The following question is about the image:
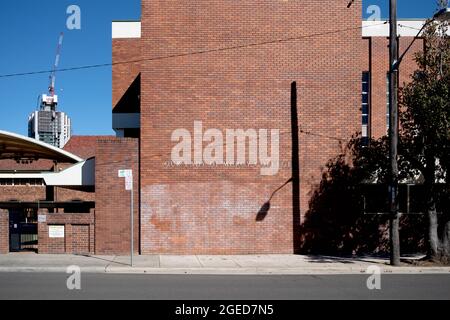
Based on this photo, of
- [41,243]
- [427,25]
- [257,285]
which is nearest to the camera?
[257,285]

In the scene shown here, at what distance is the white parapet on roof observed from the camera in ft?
96.5

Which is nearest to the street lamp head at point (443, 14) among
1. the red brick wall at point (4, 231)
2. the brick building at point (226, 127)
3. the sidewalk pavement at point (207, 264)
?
the brick building at point (226, 127)

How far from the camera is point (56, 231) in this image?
17875 mm

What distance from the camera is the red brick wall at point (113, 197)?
17.9 meters

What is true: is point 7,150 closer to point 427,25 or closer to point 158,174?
point 158,174

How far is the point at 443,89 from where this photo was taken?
15.0 metres

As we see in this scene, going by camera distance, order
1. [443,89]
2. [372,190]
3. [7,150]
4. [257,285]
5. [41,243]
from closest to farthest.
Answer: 1. [257,285]
2. [443,89]
3. [41,243]
4. [372,190]
5. [7,150]

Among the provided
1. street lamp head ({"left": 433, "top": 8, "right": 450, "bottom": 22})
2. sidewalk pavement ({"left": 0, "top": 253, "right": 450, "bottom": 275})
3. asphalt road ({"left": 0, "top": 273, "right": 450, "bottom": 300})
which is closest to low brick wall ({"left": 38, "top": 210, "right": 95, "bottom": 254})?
sidewalk pavement ({"left": 0, "top": 253, "right": 450, "bottom": 275})

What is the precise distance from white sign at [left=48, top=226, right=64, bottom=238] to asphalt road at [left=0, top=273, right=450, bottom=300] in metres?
4.06

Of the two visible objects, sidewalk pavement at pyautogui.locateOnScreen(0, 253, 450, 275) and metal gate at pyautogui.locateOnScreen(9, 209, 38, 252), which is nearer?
sidewalk pavement at pyautogui.locateOnScreen(0, 253, 450, 275)

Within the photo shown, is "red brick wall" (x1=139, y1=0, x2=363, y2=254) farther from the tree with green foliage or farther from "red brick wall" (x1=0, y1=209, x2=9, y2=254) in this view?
"red brick wall" (x1=0, y1=209, x2=9, y2=254)

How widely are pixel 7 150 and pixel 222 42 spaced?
12293 millimetres

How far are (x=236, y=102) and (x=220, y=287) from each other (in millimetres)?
8488
